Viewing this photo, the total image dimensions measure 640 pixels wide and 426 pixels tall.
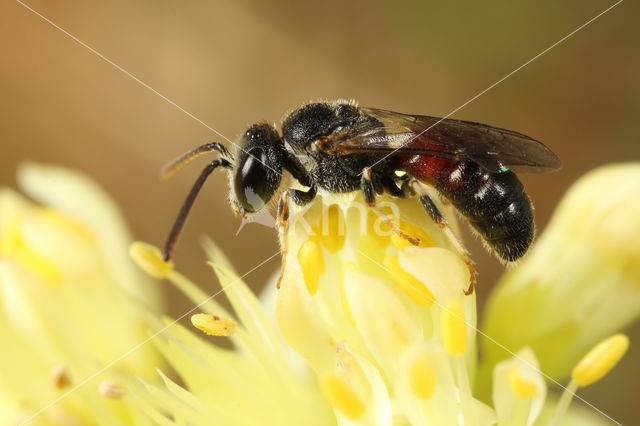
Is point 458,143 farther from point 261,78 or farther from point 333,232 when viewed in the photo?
point 261,78

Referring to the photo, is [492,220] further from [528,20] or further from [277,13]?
[277,13]

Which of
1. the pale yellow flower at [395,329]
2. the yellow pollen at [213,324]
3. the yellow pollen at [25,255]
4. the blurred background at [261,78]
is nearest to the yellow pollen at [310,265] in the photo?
the pale yellow flower at [395,329]

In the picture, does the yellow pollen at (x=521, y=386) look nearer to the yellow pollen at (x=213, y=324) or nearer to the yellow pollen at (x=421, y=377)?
the yellow pollen at (x=421, y=377)

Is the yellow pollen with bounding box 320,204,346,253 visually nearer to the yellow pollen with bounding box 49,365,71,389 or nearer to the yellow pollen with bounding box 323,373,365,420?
the yellow pollen with bounding box 323,373,365,420

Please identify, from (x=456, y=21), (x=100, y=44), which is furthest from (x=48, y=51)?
(x=456, y=21)

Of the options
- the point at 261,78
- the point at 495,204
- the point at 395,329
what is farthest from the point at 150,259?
the point at 261,78
